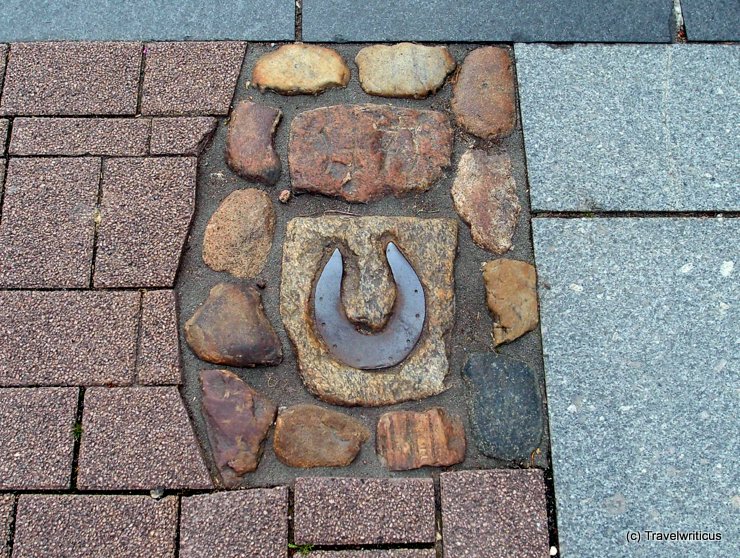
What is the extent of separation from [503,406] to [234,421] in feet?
2.57

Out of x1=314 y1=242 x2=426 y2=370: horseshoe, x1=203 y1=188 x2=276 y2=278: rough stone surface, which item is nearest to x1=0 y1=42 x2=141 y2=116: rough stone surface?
x1=203 y1=188 x2=276 y2=278: rough stone surface

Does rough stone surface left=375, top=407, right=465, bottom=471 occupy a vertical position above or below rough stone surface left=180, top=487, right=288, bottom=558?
above

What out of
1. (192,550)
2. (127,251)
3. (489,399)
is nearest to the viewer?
(192,550)

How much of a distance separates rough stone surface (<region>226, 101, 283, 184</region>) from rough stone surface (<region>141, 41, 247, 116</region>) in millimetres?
87

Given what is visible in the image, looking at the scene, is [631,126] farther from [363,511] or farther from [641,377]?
[363,511]

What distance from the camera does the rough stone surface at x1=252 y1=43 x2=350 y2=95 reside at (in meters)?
2.21

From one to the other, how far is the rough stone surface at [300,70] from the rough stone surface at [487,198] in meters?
0.55

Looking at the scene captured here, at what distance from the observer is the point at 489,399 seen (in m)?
1.87

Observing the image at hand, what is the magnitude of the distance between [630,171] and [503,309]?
2.23 ft

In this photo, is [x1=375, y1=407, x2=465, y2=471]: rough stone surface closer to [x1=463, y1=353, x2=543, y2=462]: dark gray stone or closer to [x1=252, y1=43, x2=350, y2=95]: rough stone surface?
[x1=463, y1=353, x2=543, y2=462]: dark gray stone

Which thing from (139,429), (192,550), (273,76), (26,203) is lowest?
(192,550)

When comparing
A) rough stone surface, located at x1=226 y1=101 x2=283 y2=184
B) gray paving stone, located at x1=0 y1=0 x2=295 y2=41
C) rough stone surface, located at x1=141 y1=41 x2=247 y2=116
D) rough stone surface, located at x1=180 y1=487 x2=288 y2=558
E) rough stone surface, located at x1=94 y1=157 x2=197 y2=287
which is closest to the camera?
rough stone surface, located at x1=180 y1=487 x2=288 y2=558

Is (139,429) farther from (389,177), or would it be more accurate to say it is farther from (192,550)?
(389,177)

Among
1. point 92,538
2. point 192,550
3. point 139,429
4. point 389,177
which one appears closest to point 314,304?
point 389,177
